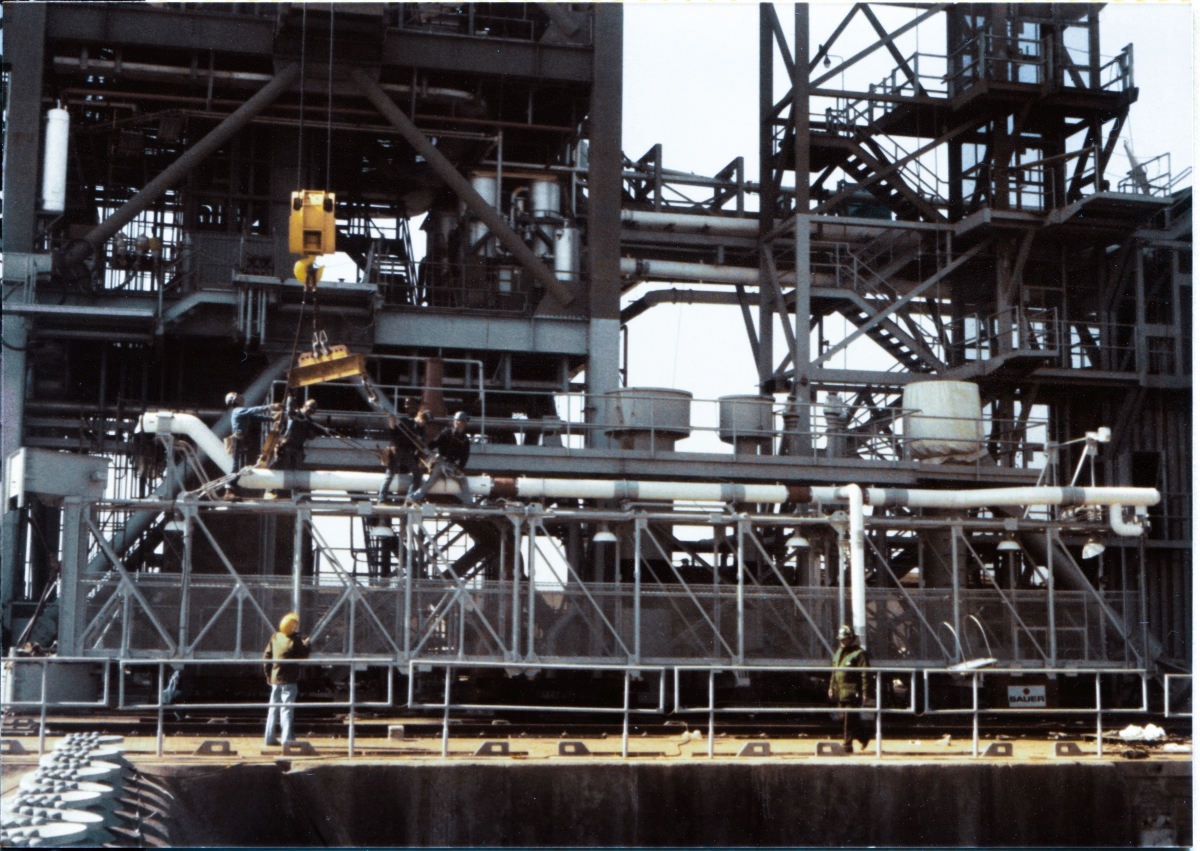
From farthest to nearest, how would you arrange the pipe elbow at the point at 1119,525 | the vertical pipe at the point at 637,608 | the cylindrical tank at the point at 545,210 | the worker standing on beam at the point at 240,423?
the cylindrical tank at the point at 545,210
the pipe elbow at the point at 1119,525
the worker standing on beam at the point at 240,423
the vertical pipe at the point at 637,608

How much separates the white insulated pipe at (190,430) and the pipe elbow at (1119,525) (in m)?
15.8

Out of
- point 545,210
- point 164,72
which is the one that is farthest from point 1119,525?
point 164,72

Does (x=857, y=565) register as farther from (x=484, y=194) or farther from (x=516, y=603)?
(x=484, y=194)

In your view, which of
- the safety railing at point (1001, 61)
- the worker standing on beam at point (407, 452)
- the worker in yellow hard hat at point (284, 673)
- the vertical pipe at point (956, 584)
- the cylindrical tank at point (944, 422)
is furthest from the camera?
the safety railing at point (1001, 61)

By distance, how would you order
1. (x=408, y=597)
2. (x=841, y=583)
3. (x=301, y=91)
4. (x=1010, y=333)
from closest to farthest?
(x=408, y=597), (x=841, y=583), (x=301, y=91), (x=1010, y=333)

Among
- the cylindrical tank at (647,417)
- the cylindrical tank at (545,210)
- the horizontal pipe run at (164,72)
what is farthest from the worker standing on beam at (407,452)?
the cylindrical tank at (545,210)

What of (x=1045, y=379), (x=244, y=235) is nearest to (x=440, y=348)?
(x=244, y=235)

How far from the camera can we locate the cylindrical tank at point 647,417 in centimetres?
3086

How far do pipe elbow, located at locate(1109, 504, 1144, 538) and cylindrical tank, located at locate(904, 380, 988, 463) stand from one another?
3.88 meters

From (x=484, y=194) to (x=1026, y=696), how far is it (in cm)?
Answer: 1630

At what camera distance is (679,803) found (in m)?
18.2

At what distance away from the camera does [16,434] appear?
30656 mm

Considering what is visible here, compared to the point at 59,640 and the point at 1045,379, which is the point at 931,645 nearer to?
the point at 1045,379

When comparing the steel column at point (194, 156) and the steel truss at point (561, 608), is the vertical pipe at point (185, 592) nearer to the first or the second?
the steel truss at point (561, 608)
